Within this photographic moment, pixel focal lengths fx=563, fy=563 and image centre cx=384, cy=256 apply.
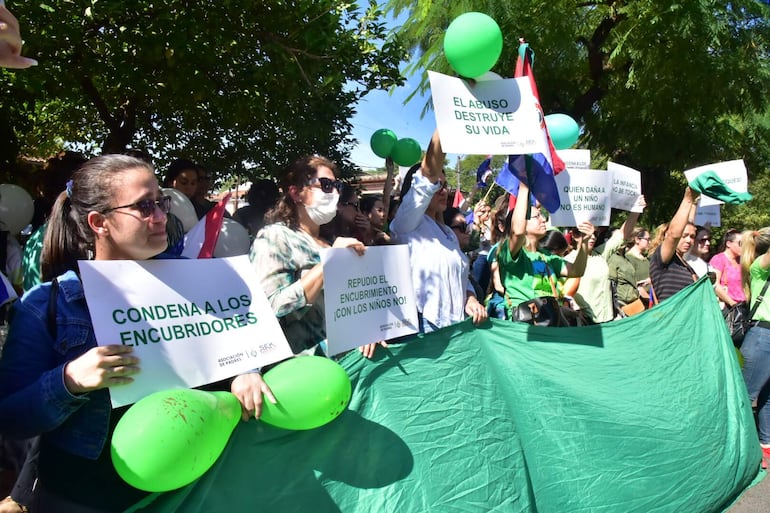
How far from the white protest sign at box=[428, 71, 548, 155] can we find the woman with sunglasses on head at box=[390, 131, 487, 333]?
0.19m

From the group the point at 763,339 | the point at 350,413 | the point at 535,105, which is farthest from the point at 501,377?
the point at 763,339

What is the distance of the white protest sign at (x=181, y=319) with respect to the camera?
156cm

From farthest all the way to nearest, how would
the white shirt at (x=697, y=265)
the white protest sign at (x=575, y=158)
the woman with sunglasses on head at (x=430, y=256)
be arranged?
the white shirt at (x=697, y=265)
the white protest sign at (x=575, y=158)
the woman with sunglasses on head at (x=430, y=256)

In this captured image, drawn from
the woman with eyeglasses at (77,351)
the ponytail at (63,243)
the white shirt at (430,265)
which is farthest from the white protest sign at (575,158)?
the ponytail at (63,243)

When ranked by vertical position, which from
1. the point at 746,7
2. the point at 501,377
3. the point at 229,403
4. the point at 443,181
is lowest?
the point at 501,377

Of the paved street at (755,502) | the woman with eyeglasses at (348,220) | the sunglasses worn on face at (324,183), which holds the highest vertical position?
the sunglasses worn on face at (324,183)

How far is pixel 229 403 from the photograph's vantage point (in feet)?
5.34

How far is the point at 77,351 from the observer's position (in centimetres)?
157

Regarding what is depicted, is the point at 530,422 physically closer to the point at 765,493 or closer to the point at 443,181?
the point at 443,181

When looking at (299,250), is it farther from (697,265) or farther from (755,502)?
(697,265)

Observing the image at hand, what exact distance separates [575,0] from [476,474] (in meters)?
9.00

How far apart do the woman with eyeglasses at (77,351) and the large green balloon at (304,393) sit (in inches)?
16.7

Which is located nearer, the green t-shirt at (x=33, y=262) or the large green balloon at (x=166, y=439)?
the large green balloon at (x=166, y=439)

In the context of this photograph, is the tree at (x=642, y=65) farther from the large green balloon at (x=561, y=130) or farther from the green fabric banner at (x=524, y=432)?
the green fabric banner at (x=524, y=432)
